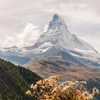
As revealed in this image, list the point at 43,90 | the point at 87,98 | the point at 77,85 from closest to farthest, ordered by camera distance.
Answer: the point at 87,98 → the point at 77,85 → the point at 43,90

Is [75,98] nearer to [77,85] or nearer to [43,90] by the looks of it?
[77,85]

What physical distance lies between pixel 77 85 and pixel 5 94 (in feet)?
624

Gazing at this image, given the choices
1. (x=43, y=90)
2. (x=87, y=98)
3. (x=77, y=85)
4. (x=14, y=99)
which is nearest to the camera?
(x=87, y=98)

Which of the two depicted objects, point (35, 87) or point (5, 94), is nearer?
point (35, 87)

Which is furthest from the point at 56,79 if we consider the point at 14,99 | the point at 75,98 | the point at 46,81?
the point at 14,99

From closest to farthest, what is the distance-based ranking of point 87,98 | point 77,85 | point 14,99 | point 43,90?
1. point 87,98
2. point 77,85
3. point 43,90
4. point 14,99

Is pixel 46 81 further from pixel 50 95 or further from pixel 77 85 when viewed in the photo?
pixel 77 85

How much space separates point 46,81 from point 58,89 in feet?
3.63

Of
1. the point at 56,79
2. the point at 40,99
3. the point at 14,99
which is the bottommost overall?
the point at 14,99

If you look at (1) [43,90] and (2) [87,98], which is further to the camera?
(1) [43,90]

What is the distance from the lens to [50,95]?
1497cm

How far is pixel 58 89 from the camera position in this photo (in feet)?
46.1

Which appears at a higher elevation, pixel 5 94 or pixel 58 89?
pixel 58 89

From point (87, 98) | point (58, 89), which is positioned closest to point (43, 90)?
point (58, 89)
